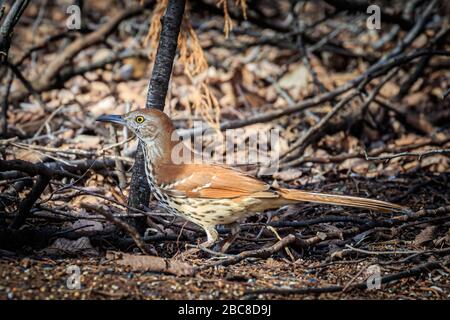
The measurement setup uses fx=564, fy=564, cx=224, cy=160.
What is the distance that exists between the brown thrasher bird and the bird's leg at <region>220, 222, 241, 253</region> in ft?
0.32

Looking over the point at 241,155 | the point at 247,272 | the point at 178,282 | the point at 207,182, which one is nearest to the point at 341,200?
the point at 247,272

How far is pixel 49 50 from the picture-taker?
8500 mm

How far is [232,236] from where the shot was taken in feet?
13.6

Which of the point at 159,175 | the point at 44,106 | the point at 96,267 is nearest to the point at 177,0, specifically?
the point at 159,175

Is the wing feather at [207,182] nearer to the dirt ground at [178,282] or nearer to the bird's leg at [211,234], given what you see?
the bird's leg at [211,234]

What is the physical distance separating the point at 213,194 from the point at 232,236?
39cm

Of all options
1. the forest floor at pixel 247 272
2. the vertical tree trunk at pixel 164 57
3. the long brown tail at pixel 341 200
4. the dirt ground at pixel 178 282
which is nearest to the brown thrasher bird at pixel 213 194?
the long brown tail at pixel 341 200

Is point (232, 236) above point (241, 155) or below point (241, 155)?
below

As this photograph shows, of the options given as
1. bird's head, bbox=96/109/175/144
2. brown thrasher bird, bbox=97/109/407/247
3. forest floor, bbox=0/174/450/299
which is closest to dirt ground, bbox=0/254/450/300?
forest floor, bbox=0/174/450/299

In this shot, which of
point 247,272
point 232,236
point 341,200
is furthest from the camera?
point 232,236

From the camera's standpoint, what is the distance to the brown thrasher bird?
390 centimetres

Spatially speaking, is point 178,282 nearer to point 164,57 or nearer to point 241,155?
point 164,57

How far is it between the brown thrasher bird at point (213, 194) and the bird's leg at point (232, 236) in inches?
3.9

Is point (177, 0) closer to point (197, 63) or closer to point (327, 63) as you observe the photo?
point (197, 63)
